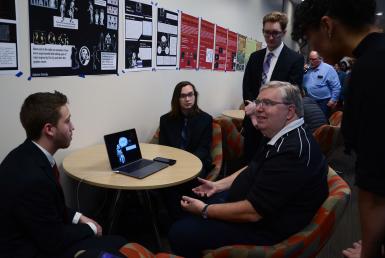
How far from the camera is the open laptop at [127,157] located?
209 centimetres

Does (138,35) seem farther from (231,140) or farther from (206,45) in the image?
(206,45)

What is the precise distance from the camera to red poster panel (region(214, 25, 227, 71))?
4.56m

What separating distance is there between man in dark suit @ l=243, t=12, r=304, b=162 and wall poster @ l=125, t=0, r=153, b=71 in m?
0.97

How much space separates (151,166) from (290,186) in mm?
1010

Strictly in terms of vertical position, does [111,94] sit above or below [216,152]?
above

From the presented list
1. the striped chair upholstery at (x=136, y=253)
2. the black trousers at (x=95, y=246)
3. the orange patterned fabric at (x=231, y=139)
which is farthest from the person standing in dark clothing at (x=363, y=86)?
the orange patterned fabric at (x=231, y=139)

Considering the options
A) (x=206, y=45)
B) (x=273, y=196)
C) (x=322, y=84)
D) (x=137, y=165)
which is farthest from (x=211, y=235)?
(x=322, y=84)

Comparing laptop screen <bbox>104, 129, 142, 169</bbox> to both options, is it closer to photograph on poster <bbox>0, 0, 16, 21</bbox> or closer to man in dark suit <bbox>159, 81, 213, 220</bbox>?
man in dark suit <bbox>159, 81, 213, 220</bbox>

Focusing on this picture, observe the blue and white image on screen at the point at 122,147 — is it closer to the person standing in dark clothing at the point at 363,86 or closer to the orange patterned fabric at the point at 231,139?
the orange patterned fabric at the point at 231,139

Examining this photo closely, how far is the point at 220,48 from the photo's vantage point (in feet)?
15.5

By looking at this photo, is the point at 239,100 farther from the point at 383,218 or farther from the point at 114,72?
the point at 383,218

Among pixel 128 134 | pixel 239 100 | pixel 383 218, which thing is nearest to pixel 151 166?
pixel 128 134

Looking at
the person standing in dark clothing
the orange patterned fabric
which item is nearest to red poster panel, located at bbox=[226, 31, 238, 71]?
the orange patterned fabric

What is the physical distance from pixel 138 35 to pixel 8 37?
124 centimetres
